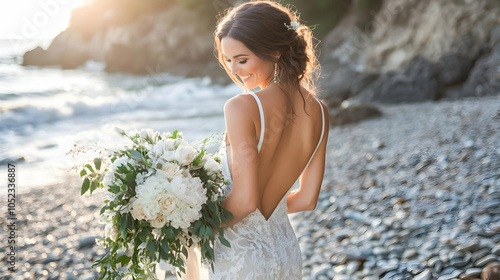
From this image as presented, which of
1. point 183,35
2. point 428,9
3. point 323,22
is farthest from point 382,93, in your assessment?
point 183,35

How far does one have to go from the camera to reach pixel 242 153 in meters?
1.91

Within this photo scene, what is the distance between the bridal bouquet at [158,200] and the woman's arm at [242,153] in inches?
2.9

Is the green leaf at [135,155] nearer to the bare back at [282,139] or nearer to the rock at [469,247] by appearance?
the bare back at [282,139]

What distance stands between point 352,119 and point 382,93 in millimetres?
2541

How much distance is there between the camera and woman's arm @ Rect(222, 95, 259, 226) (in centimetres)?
189

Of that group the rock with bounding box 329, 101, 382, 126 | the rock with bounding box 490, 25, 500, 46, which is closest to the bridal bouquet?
the rock with bounding box 329, 101, 382, 126

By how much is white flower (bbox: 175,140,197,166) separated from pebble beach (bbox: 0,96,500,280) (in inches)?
85.7

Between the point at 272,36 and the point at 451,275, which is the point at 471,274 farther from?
the point at 272,36

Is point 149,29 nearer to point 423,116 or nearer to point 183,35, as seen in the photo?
point 183,35

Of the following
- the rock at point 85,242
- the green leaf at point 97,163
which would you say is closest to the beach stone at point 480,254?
the green leaf at point 97,163

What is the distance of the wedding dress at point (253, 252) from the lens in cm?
209

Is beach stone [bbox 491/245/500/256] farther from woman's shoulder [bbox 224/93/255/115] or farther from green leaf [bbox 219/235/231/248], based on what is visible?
woman's shoulder [bbox 224/93/255/115]

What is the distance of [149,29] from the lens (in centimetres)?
4150

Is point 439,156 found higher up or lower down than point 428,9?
lower down
